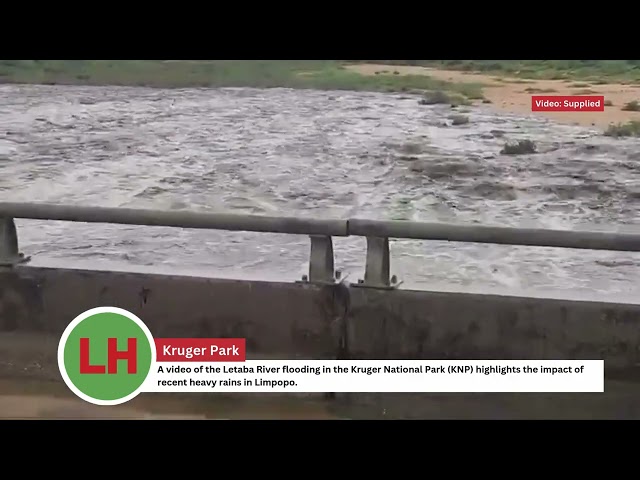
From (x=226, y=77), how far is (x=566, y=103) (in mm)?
16886

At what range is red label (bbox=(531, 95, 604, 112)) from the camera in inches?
794

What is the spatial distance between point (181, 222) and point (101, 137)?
54.8 feet

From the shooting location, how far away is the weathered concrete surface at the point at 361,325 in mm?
4680

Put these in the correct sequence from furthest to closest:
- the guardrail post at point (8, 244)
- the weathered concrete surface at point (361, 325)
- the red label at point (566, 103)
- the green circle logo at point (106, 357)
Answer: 1. the red label at point (566, 103)
2. the guardrail post at point (8, 244)
3. the weathered concrete surface at point (361, 325)
4. the green circle logo at point (106, 357)

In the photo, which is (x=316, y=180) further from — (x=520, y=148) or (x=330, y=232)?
(x=330, y=232)

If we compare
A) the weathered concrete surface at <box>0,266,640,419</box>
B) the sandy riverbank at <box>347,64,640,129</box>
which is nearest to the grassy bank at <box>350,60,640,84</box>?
the sandy riverbank at <box>347,64,640,129</box>

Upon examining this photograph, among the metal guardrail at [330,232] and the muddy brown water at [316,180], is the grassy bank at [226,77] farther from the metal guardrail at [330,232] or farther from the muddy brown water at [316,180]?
the metal guardrail at [330,232]

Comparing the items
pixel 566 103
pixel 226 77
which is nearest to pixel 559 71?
pixel 566 103

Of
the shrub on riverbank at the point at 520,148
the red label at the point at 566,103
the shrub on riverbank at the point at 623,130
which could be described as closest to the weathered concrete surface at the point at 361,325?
the shrub on riverbank at the point at 520,148

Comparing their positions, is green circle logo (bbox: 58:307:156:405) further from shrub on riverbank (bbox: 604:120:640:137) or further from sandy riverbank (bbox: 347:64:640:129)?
shrub on riverbank (bbox: 604:120:640:137)

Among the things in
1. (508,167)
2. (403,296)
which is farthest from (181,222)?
(508,167)

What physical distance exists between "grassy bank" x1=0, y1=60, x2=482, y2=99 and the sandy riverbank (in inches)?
32.1

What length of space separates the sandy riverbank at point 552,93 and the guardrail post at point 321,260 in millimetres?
16675

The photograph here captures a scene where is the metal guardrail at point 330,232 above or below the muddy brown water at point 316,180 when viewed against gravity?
above
